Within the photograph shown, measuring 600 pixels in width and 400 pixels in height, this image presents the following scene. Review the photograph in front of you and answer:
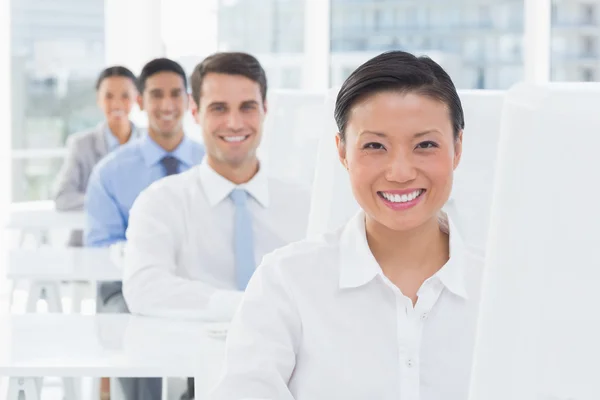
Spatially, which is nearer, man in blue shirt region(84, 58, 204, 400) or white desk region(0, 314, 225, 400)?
white desk region(0, 314, 225, 400)

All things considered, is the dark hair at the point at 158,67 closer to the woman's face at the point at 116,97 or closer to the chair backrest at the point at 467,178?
the woman's face at the point at 116,97

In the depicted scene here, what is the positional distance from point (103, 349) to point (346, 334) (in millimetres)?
728

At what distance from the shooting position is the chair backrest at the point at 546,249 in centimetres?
54

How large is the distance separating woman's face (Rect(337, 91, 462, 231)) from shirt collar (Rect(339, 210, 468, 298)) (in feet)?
0.18

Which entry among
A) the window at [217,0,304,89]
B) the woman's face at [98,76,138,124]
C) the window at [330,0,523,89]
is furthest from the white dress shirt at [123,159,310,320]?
the window at [330,0,523,89]

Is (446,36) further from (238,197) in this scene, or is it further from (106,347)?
(106,347)

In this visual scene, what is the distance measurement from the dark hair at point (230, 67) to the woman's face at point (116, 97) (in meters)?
2.59

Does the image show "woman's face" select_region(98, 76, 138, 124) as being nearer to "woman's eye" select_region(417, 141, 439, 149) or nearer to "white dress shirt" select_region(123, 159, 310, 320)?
"white dress shirt" select_region(123, 159, 310, 320)

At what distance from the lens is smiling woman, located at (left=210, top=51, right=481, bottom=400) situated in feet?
4.37

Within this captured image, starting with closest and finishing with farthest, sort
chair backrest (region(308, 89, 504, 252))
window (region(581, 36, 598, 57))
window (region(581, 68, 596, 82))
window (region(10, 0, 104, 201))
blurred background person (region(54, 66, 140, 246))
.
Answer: chair backrest (region(308, 89, 504, 252)) → blurred background person (region(54, 66, 140, 246)) → window (region(10, 0, 104, 201)) → window (region(581, 68, 596, 82)) → window (region(581, 36, 598, 57))

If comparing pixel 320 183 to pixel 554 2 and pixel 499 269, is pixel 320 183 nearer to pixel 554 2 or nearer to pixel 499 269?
pixel 499 269

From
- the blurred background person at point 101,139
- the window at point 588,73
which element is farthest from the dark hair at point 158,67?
the window at point 588,73

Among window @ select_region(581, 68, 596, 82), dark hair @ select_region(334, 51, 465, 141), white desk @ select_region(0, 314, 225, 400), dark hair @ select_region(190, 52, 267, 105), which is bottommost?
white desk @ select_region(0, 314, 225, 400)

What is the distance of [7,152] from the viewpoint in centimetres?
671
